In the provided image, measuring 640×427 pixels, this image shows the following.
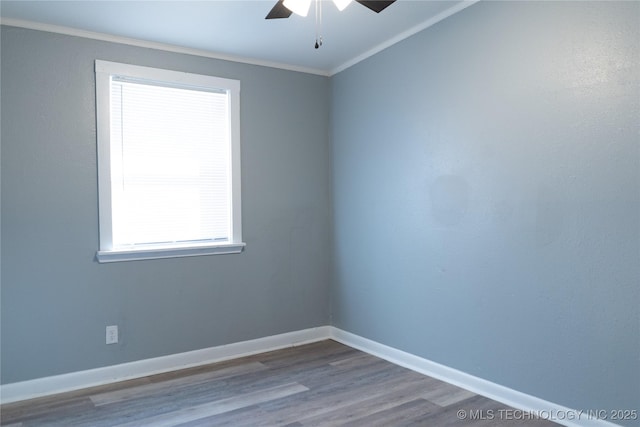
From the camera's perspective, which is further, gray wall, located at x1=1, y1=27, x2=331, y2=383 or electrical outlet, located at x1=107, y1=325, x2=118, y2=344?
electrical outlet, located at x1=107, y1=325, x2=118, y2=344

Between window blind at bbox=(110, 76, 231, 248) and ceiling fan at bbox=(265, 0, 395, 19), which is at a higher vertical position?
ceiling fan at bbox=(265, 0, 395, 19)

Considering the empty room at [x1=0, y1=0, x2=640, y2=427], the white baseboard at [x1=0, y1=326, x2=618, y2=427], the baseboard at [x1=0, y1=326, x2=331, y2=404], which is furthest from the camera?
the baseboard at [x1=0, y1=326, x2=331, y2=404]

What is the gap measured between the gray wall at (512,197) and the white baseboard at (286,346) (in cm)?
7

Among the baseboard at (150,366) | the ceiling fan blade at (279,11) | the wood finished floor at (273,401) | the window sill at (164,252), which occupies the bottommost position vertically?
the wood finished floor at (273,401)

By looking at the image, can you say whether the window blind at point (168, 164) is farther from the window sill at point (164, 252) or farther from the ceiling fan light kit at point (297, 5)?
the ceiling fan light kit at point (297, 5)

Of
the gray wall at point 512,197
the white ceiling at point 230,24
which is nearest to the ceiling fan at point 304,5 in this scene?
the white ceiling at point 230,24

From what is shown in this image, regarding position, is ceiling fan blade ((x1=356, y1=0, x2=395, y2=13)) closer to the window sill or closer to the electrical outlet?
the window sill

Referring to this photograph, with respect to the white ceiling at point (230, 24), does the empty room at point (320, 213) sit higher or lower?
lower

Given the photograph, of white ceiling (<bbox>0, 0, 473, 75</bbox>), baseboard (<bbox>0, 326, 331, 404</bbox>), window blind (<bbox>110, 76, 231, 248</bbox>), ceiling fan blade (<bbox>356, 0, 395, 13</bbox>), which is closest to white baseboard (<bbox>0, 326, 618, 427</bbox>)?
baseboard (<bbox>0, 326, 331, 404</bbox>)

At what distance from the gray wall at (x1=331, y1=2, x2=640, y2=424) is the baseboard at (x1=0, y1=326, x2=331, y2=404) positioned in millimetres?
687

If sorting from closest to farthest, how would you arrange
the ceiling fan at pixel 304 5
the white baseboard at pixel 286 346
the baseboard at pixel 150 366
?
the ceiling fan at pixel 304 5 < the white baseboard at pixel 286 346 < the baseboard at pixel 150 366

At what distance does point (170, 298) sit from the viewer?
3.40 meters

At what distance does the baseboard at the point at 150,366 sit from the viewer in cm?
289

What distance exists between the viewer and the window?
10.4 ft
